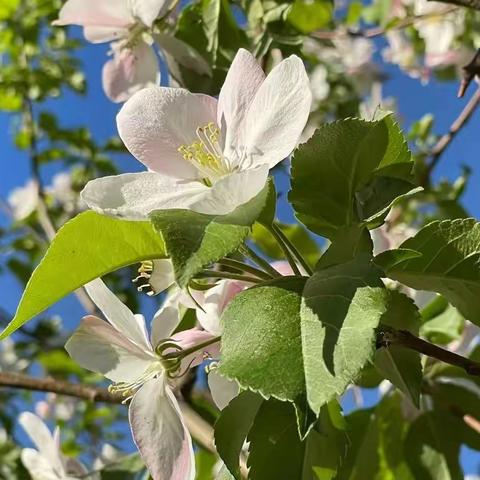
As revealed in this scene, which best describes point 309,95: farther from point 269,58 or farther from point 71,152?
point 71,152

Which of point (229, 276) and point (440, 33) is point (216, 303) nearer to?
point (229, 276)

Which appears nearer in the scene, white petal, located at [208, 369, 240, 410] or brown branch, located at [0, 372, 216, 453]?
white petal, located at [208, 369, 240, 410]

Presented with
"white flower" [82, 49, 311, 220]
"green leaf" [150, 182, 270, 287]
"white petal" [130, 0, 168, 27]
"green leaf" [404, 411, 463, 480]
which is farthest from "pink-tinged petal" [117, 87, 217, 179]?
"green leaf" [404, 411, 463, 480]

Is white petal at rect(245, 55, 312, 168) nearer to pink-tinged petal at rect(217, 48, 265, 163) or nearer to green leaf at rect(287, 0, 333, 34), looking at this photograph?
pink-tinged petal at rect(217, 48, 265, 163)

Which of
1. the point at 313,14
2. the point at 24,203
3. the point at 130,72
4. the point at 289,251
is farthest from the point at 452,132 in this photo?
the point at 24,203

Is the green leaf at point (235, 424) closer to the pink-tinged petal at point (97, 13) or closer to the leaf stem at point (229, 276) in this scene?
the leaf stem at point (229, 276)

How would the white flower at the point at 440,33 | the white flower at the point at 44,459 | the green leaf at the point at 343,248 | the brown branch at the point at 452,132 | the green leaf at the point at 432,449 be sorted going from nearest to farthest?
1. the green leaf at the point at 343,248
2. the green leaf at the point at 432,449
3. the white flower at the point at 44,459
4. the brown branch at the point at 452,132
5. the white flower at the point at 440,33

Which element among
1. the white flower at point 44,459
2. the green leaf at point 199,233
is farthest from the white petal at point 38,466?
the green leaf at point 199,233

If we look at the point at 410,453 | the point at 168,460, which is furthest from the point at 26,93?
the point at 168,460
